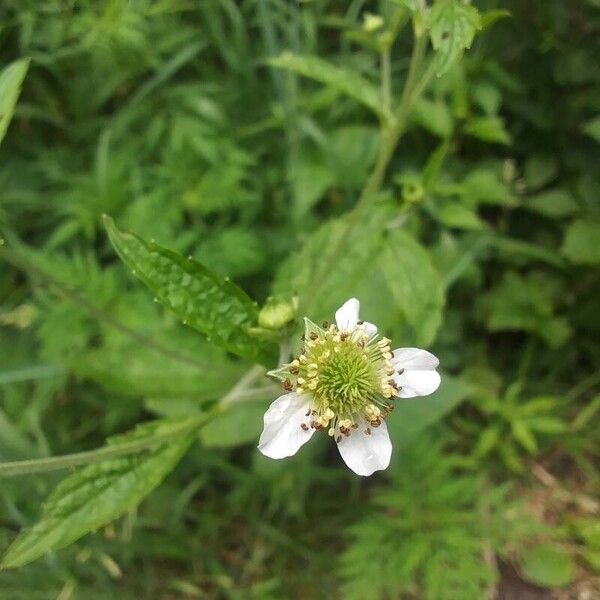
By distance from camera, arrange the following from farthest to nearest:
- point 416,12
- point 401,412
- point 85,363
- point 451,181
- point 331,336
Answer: point 451,181 < point 401,412 < point 85,363 < point 416,12 < point 331,336

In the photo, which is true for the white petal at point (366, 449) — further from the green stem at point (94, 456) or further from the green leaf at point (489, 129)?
the green leaf at point (489, 129)

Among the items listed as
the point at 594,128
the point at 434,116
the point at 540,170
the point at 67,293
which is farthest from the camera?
the point at 540,170

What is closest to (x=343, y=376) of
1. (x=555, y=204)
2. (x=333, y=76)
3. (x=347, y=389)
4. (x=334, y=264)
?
(x=347, y=389)

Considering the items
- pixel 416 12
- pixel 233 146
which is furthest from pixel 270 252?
pixel 416 12

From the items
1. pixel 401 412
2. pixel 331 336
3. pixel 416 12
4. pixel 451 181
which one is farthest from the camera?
pixel 451 181

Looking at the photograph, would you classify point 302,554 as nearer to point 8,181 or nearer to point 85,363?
Answer: point 85,363

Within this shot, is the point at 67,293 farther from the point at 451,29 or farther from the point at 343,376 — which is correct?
the point at 451,29

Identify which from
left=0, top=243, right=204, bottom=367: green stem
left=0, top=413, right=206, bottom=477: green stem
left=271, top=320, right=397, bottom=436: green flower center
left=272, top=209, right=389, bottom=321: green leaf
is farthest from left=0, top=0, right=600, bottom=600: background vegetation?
left=271, top=320, right=397, bottom=436: green flower center
